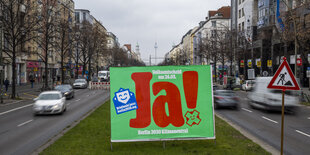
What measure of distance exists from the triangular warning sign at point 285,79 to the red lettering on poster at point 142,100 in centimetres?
332

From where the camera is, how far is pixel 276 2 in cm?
4703

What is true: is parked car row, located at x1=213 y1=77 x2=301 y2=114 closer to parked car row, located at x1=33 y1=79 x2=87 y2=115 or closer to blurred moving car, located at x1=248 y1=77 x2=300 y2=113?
blurred moving car, located at x1=248 y1=77 x2=300 y2=113

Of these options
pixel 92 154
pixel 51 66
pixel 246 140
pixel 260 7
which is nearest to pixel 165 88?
pixel 92 154

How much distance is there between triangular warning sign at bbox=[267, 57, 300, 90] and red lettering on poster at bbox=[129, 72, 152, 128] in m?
3.32

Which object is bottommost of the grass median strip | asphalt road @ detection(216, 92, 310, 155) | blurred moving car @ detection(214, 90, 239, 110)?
asphalt road @ detection(216, 92, 310, 155)

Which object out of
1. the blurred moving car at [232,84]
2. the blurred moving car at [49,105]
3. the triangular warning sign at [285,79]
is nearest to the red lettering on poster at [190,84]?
the triangular warning sign at [285,79]

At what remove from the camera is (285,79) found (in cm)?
800

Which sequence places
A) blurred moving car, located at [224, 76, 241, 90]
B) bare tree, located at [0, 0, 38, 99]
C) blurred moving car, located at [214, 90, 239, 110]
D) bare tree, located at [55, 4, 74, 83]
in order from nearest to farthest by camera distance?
blurred moving car, located at [214, 90, 239, 110], bare tree, located at [0, 0, 38, 99], bare tree, located at [55, 4, 74, 83], blurred moving car, located at [224, 76, 241, 90]

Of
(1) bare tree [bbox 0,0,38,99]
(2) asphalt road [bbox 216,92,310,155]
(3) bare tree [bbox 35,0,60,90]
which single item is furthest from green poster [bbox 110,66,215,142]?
(3) bare tree [bbox 35,0,60,90]

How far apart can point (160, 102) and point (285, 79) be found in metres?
3.29

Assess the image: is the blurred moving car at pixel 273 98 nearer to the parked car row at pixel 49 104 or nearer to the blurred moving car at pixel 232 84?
the parked car row at pixel 49 104

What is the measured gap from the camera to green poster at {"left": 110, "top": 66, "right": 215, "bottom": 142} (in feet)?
28.8

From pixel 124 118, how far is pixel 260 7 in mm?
49160

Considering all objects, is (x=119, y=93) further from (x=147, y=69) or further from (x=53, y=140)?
(x=53, y=140)
